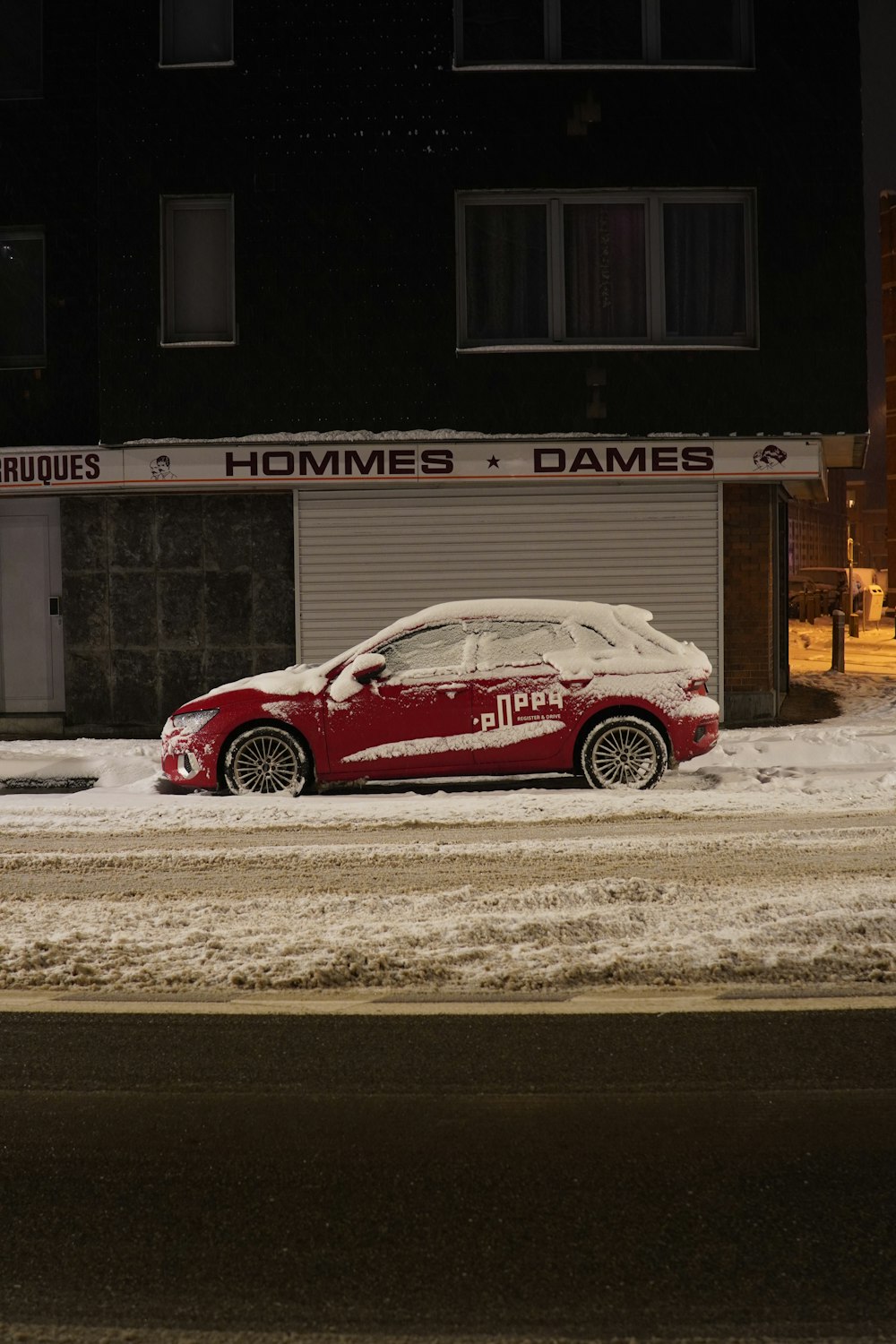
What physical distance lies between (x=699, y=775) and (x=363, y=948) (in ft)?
22.2

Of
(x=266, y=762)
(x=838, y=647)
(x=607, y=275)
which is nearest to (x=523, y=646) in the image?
(x=266, y=762)

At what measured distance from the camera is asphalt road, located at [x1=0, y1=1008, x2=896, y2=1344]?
10.9 ft

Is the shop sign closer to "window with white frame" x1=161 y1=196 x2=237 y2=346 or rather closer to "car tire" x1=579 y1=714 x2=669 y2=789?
"window with white frame" x1=161 y1=196 x2=237 y2=346

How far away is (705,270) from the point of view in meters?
17.3

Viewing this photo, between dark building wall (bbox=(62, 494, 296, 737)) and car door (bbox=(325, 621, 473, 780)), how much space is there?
5.71 metres

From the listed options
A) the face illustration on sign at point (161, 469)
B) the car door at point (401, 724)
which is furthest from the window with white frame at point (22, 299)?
the car door at point (401, 724)

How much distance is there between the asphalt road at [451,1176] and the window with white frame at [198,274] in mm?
12960

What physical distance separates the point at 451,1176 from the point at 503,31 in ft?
51.7

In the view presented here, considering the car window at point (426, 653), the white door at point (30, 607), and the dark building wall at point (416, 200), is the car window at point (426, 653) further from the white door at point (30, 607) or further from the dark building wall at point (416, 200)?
the white door at point (30, 607)

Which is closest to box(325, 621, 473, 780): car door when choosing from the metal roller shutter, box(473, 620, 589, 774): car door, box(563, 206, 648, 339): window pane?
box(473, 620, 589, 774): car door

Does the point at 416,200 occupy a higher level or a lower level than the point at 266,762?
higher

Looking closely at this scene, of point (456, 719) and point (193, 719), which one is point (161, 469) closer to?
point (193, 719)

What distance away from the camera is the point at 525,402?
17094 mm

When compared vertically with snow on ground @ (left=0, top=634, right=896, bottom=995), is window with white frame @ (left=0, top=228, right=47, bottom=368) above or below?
above
